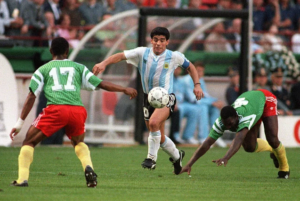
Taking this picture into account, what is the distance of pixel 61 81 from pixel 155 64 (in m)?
2.35

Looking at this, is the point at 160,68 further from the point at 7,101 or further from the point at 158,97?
the point at 7,101

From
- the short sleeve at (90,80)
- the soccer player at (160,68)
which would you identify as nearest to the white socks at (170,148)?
the soccer player at (160,68)

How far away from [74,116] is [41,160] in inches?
164

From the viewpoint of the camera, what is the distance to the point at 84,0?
17.7 m

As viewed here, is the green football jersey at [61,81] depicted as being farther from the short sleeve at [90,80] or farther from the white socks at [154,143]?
the white socks at [154,143]

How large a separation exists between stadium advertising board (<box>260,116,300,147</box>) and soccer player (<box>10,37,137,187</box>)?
9.21 meters

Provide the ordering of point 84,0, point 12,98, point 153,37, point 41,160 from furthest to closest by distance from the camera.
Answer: point 84,0
point 12,98
point 41,160
point 153,37

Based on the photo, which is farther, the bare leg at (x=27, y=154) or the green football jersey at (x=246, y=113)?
the green football jersey at (x=246, y=113)

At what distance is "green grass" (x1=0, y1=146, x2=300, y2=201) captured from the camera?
6.95 meters

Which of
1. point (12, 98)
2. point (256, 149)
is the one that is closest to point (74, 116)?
point (256, 149)

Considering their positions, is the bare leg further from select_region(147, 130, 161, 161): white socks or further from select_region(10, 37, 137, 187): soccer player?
select_region(147, 130, 161, 161): white socks

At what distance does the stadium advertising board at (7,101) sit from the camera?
46.5 feet

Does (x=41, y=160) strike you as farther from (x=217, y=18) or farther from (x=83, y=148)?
(x=217, y=18)

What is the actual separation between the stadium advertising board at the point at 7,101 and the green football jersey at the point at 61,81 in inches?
274
